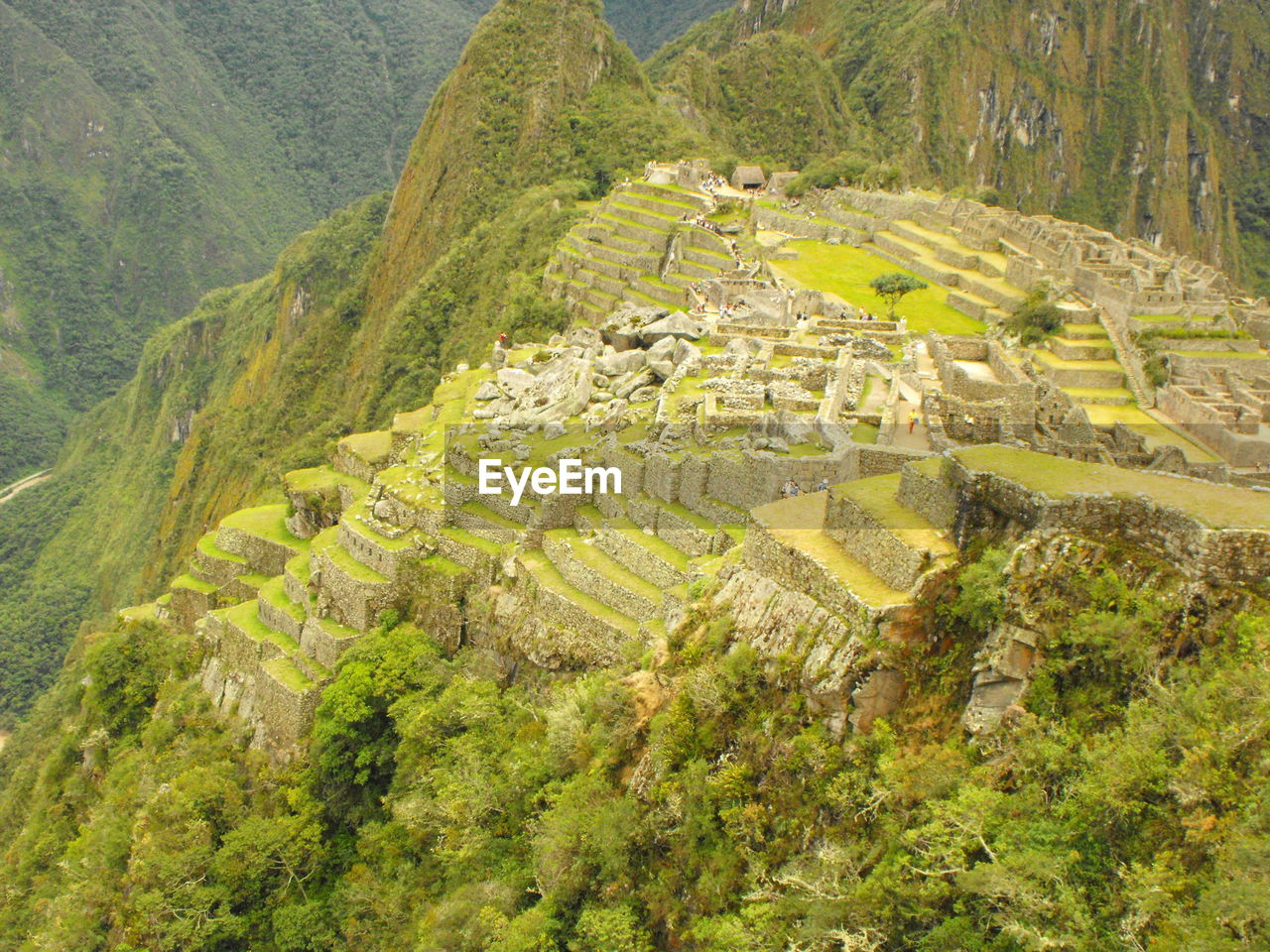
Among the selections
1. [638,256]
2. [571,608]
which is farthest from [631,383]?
[638,256]

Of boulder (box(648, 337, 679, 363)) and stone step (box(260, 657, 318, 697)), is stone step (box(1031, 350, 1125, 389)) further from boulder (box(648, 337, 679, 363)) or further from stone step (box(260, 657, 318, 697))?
stone step (box(260, 657, 318, 697))

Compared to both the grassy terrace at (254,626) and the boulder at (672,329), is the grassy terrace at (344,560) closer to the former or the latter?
the grassy terrace at (254,626)

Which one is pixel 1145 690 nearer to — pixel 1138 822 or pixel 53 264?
pixel 1138 822

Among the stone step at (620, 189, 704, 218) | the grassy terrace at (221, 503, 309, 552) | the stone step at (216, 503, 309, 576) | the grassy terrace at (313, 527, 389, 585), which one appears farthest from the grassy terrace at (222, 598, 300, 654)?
the stone step at (620, 189, 704, 218)

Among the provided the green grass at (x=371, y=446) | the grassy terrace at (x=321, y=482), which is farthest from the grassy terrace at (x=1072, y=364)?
the grassy terrace at (x=321, y=482)

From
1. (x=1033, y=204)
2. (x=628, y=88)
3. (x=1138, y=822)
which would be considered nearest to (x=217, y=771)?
(x=1138, y=822)

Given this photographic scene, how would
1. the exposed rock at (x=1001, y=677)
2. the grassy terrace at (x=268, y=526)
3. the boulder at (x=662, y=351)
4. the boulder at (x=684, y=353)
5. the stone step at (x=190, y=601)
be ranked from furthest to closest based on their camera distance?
1. the stone step at (x=190, y=601)
2. the grassy terrace at (x=268, y=526)
3. the boulder at (x=662, y=351)
4. the boulder at (x=684, y=353)
5. the exposed rock at (x=1001, y=677)
